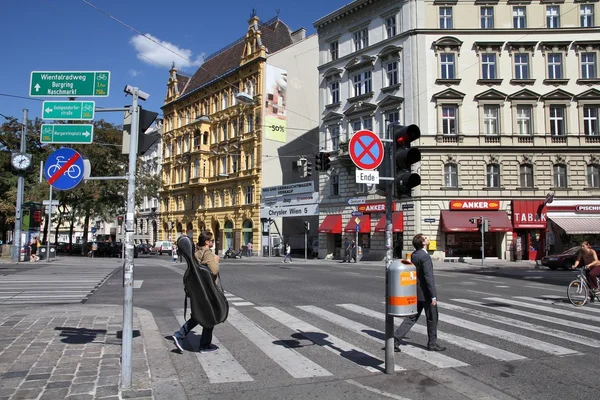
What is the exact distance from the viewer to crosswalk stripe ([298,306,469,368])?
6.31m

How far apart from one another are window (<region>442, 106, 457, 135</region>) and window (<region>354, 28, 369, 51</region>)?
8.42m

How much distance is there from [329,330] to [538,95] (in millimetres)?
29807

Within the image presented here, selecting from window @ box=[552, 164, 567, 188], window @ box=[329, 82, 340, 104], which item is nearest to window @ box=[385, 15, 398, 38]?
window @ box=[329, 82, 340, 104]

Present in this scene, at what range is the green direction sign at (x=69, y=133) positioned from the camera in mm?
6148

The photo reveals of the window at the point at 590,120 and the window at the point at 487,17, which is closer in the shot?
the window at the point at 590,120

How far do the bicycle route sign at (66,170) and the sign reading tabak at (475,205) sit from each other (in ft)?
95.1

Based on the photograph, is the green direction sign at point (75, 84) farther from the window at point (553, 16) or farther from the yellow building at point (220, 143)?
the yellow building at point (220, 143)

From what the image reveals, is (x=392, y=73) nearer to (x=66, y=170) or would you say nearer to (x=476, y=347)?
(x=476, y=347)

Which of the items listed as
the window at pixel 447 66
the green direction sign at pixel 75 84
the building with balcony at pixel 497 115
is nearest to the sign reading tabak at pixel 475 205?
the building with balcony at pixel 497 115

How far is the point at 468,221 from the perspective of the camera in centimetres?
3130

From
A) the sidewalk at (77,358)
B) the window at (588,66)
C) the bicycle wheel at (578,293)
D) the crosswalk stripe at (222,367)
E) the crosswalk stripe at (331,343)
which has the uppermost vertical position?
the window at (588,66)

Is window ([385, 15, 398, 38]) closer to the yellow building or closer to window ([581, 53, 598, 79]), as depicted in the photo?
window ([581, 53, 598, 79])

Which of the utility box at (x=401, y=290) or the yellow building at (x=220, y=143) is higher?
the yellow building at (x=220, y=143)

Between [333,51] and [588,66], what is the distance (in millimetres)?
18390
